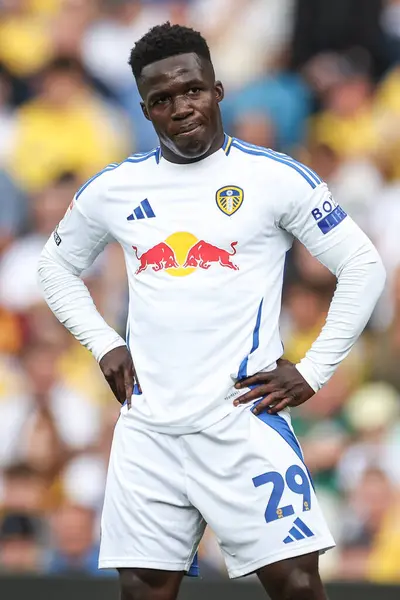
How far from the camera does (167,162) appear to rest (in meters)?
3.84

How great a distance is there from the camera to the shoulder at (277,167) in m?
3.73

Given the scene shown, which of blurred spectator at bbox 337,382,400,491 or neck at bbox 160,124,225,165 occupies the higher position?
neck at bbox 160,124,225,165

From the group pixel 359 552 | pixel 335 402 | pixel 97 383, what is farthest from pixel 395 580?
pixel 97 383

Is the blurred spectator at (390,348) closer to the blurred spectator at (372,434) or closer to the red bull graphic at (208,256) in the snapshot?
the blurred spectator at (372,434)

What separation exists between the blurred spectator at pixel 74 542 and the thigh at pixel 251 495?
313 centimetres

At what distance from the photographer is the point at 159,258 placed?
3764 mm

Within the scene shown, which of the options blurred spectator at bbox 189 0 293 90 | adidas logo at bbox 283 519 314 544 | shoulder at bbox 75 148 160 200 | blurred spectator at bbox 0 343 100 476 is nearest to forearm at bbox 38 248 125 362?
shoulder at bbox 75 148 160 200

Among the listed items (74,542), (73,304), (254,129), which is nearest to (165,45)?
(73,304)

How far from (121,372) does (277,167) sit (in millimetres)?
795

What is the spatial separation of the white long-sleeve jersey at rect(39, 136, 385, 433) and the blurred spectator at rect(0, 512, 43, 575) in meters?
3.37

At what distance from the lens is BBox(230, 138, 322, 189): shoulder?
3.73 metres

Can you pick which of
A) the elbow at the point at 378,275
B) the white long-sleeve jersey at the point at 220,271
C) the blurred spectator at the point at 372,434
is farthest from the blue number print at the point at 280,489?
the blurred spectator at the point at 372,434

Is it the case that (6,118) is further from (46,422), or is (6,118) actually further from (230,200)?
(230,200)

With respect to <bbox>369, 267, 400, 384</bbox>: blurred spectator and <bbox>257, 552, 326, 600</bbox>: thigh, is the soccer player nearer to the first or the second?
<bbox>257, 552, 326, 600</bbox>: thigh
